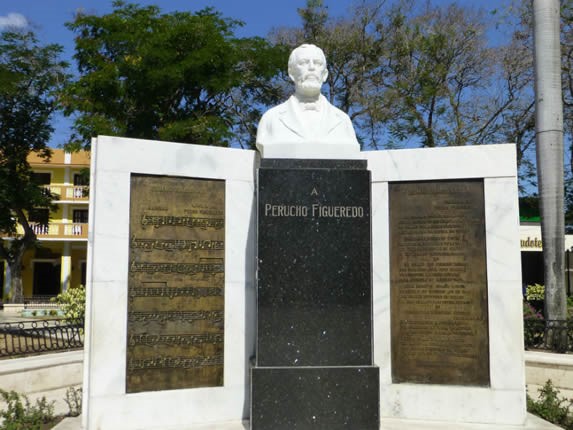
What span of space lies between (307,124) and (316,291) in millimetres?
1826

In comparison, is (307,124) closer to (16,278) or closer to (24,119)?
(24,119)

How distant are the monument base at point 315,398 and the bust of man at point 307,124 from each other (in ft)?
7.13

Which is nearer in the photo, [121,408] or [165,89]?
[121,408]

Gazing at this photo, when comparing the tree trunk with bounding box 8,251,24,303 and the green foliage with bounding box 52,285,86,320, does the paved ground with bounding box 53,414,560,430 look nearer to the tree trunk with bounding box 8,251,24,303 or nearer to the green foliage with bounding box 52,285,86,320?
the green foliage with bounding box 52,285,86,320

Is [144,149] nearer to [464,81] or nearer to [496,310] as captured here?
[496,310]

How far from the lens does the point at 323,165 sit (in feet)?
18.8

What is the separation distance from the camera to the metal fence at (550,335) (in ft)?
29.7

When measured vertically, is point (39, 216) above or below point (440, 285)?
above

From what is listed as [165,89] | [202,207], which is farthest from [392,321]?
[165,89]

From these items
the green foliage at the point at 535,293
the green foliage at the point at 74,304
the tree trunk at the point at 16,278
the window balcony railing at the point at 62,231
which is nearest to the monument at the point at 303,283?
the green foliage at the point at 74,304

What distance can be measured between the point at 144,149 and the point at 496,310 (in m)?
4.23

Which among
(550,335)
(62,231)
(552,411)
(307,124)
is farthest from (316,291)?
(62,231)

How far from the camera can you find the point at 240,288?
255 inches

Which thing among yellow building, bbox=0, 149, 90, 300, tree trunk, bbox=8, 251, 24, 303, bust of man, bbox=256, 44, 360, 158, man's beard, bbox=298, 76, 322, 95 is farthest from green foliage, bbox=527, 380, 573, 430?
yellow building, bbox=0, 149, 90, 300
